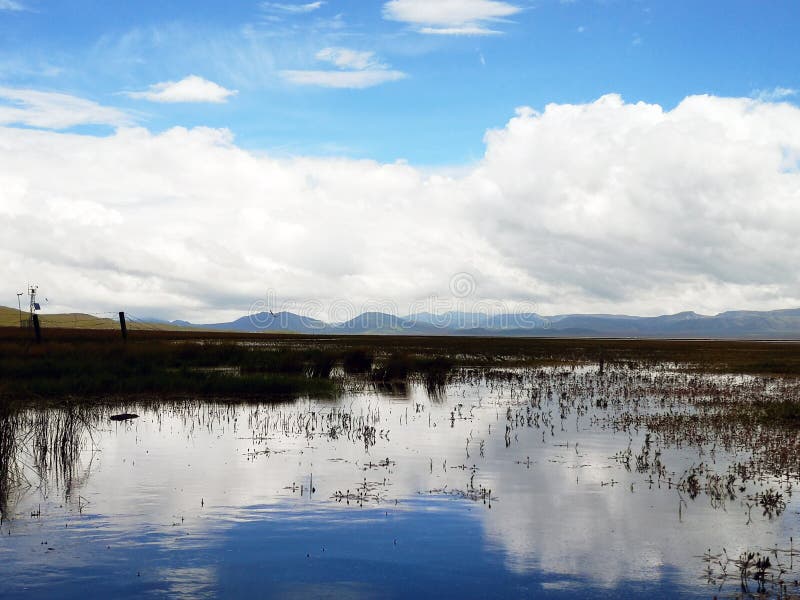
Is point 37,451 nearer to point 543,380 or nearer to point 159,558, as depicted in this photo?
point 159,558

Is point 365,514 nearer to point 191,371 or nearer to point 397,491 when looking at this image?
point 397,491

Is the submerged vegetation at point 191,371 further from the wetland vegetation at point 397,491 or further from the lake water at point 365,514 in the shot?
the lake water at point 365,514

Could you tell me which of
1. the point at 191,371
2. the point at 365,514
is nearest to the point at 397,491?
the point at 365,514

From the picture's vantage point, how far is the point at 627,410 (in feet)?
87.0

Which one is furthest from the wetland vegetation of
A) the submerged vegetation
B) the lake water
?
the submerged vegetation

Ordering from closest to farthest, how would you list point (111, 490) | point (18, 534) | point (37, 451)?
point (18, 534) → point (111, 490) → point (37, 451)

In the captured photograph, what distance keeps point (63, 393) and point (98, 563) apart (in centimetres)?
1812

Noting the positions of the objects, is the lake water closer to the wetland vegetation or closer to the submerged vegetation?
the wetland vegetation

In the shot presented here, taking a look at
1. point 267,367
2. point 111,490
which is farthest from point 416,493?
point 267,367

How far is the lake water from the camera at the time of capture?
9.38m

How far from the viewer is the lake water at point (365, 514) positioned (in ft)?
30.8

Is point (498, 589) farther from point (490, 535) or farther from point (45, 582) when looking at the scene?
point (45, 582)

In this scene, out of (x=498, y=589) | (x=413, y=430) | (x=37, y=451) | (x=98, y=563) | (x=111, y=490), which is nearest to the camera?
→ (x=498, y=589)

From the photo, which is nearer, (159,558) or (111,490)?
(159,558)
